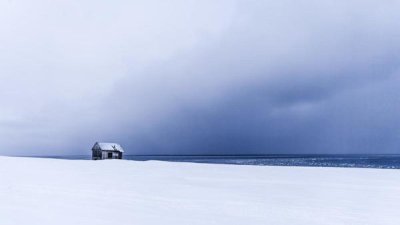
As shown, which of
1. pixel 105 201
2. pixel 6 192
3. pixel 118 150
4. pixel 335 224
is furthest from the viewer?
pixel 118 150

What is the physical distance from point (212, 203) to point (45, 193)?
735 centimetres

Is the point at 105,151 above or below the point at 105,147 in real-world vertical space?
below

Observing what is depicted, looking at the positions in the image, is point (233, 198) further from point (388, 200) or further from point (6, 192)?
point (6, 192)

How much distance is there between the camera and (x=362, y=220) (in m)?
10.2

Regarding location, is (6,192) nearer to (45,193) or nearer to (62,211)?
(45,193)

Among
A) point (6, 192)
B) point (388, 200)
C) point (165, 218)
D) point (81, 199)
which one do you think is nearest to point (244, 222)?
point (165, 218)

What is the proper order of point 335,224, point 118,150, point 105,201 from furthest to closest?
point 118,150 → point 105,201 → point 335,224

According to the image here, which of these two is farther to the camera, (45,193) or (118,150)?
(118,150)

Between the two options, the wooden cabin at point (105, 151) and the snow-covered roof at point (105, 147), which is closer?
the wooden cabin at point (105, 151)

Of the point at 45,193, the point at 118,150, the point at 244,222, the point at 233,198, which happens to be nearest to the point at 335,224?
the point at 244,222

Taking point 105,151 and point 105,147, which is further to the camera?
point 105,147

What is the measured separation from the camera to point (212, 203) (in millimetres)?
13016

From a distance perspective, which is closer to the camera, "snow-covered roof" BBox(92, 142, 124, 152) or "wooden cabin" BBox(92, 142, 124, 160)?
"wooden cabin" BBox(92, 142, 124, 160)

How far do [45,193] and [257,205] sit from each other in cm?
904
